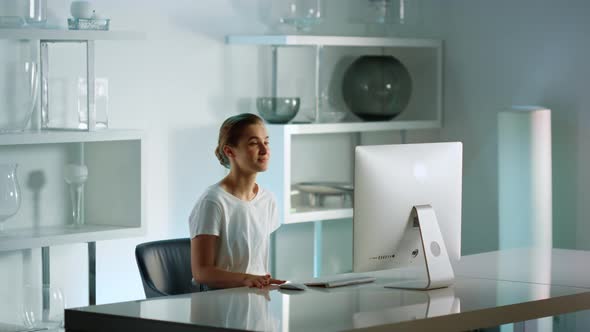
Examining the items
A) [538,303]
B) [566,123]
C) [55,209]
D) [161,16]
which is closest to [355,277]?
[538,303]

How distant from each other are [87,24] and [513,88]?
2.26m

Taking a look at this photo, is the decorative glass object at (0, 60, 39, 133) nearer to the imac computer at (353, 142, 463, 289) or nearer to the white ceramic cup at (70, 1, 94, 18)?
the white ceramic cup at (70, 1, 94, 18)

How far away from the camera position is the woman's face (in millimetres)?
3328

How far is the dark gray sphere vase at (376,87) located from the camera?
520cm

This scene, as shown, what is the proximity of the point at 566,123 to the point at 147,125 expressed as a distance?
1.95m

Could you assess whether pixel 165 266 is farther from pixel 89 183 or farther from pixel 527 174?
pixel 527 174

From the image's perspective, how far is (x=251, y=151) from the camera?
333 centimetres

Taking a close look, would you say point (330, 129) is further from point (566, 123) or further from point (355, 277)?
point (355, 277)

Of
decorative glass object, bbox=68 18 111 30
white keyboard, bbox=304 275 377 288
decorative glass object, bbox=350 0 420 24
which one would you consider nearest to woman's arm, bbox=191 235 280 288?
white keyboard, bbox=304 275 377 288

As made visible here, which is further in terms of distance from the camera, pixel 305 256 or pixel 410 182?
pixel 305 256

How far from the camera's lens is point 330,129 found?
4.98m

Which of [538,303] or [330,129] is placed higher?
[330,129]

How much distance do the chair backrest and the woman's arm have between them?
391mm

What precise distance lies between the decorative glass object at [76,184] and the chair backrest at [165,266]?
517mm
